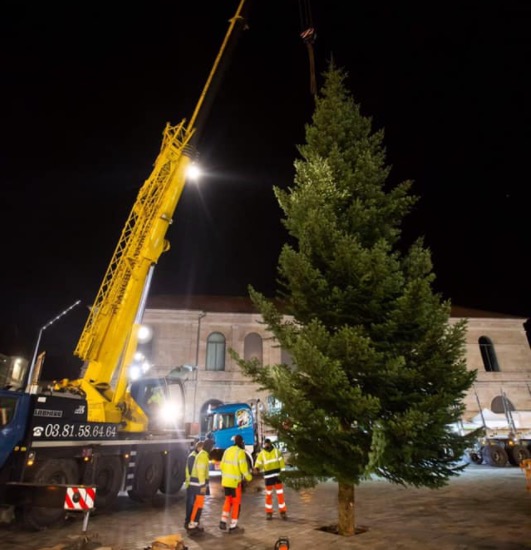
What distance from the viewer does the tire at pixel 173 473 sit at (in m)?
11.7

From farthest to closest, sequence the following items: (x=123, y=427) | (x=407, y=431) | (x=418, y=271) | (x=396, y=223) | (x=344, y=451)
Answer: (x=123, y=427) < (x=396, y=223) < (x=418, y=271) < (x=344, y=451) < (x=407, y=431)

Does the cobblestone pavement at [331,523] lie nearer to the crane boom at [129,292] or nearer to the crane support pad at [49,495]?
the crane support pad at [49,495]

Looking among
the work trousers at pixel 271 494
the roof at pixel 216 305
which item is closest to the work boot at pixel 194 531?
the work trousers at pixel 271 494

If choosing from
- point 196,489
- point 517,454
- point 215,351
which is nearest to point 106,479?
point 196,489

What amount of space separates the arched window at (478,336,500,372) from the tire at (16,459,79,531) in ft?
114

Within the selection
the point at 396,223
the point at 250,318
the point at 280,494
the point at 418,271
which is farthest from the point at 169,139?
the point at 250,318

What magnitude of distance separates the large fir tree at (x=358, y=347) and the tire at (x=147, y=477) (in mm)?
6236

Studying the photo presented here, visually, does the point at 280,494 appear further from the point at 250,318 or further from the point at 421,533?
the point at 250,318

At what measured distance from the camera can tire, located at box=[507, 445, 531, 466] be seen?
19297mm

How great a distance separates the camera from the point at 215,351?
30.6 meters

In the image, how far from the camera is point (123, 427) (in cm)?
1080

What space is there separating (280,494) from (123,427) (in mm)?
5023

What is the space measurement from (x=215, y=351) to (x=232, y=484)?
76.4 ft

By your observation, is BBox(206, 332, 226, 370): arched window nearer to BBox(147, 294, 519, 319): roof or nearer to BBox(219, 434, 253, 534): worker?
BBox(147, 294, 519, 319): roof
